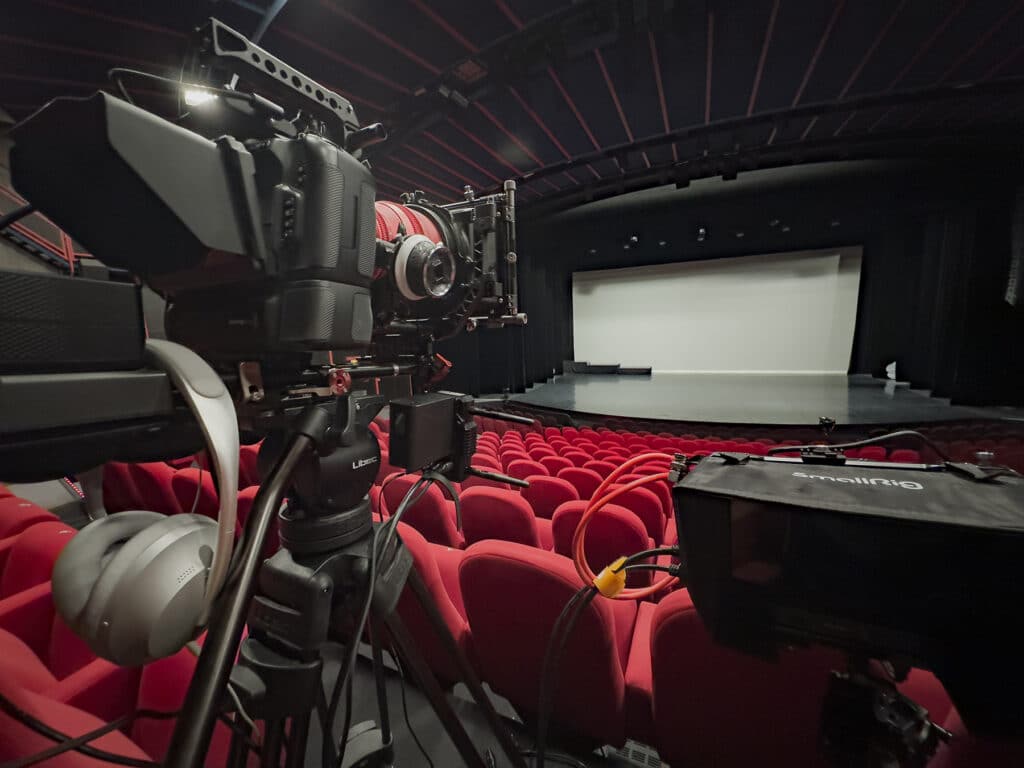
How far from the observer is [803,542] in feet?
1.33

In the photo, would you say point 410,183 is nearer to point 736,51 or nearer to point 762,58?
point 736,51

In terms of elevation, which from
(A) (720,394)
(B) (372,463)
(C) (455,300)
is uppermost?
(C) (455,300)

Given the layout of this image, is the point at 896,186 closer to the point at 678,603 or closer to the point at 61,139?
the point at 678,603

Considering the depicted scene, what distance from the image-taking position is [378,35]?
2840mm

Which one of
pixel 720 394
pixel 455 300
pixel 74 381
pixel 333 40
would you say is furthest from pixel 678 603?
pixel 720 394

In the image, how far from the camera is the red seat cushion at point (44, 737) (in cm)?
35

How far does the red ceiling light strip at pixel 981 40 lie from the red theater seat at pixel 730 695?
17.4 feet

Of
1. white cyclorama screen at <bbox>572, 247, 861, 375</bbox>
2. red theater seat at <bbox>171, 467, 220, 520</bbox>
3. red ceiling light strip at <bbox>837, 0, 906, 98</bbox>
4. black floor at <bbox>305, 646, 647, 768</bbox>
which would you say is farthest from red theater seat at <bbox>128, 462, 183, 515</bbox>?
white cyclorama screen at <bbox>572, 247, 861, 375</bbox>

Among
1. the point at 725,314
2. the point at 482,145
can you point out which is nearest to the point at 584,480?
the point at 482,145

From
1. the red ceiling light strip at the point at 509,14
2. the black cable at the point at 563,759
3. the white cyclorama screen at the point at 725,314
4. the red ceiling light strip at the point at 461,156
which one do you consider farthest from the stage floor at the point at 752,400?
the black cable at the point at 563,759

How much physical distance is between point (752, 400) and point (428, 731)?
7.49 meters

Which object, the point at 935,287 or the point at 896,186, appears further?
the point at 935,287

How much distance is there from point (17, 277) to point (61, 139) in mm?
199

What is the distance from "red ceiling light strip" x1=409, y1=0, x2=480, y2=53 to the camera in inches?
104
